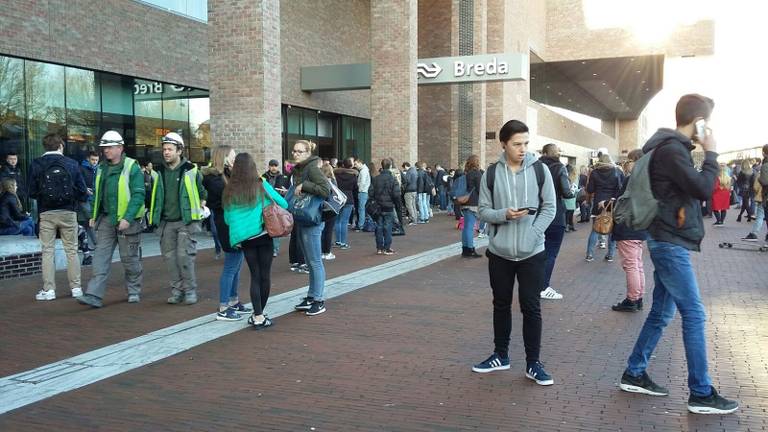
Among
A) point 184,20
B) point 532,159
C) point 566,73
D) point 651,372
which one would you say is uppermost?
point 566,73

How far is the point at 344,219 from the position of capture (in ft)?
44.0

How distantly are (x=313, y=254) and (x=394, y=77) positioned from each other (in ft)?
57.2

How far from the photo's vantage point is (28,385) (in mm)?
4758

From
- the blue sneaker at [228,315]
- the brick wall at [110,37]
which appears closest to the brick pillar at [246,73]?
the brick wall at [110,37]

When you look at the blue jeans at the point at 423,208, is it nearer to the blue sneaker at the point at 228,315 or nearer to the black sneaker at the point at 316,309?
the black sneaker at the point at 316,309

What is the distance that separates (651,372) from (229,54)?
12.7 meters

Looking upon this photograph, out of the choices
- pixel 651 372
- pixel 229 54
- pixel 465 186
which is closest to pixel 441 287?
pixel 465 186

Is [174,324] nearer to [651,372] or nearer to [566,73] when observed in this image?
[651,372]

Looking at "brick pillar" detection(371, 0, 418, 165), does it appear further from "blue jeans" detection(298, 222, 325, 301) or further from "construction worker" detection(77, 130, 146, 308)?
"blue jeans" detection(298, 222, 325, 301)

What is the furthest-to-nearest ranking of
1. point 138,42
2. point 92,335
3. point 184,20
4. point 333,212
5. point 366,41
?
point 366,41 < point 184,20 < point 138,42 < point 333,212 < point 92,335

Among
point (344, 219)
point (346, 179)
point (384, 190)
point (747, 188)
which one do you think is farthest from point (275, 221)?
point (747, 188)

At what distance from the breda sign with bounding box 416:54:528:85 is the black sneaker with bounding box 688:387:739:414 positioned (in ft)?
68.2

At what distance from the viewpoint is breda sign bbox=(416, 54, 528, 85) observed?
938 inches

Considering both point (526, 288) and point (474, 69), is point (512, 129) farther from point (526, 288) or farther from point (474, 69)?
point (474, 69)
